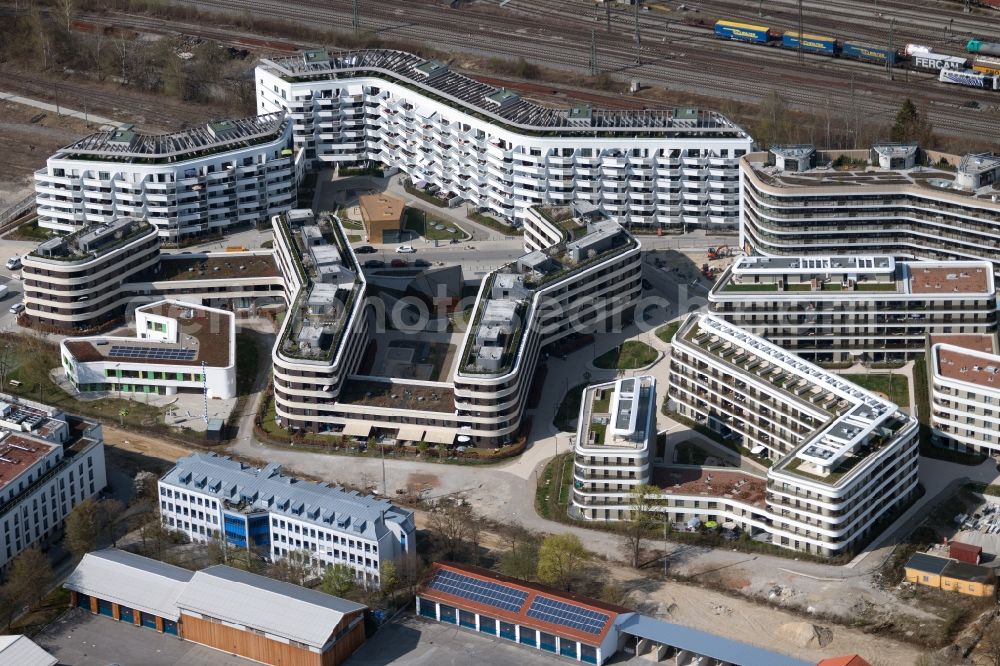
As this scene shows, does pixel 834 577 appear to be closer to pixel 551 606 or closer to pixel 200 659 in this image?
pixel 551 606

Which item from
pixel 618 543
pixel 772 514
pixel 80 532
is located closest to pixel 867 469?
pixel 772 514

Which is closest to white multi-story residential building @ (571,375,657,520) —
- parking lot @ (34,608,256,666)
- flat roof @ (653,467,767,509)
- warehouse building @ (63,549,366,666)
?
flat roof @ (653,467,767,509)

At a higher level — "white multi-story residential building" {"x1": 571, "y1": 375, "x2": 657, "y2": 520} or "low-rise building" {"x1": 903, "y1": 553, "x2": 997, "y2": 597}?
"white multi-story residential building" {"x1": 571, "y1": 375, "x2": 657, "y2": 520}

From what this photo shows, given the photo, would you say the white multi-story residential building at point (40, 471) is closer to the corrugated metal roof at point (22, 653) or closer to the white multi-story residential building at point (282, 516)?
the white multi-story residential building at point (282, 516)

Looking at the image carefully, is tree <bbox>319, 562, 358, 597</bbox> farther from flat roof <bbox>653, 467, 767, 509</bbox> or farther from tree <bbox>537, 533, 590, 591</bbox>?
flat roof <bbox>653, 467, 767, 509</bbox>

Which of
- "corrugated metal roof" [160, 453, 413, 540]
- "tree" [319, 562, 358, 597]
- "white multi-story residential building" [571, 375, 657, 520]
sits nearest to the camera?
"tree" [319, 562, 358, 597]

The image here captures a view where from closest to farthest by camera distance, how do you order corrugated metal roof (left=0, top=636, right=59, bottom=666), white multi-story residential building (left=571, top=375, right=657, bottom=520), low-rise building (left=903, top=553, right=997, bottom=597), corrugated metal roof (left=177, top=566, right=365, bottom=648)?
corrugated metal roof (left=0, top=636, right=59, bottom=666), corrugated metal roof (left=177, top=566, right=365, bottom=648), low-rise building (left=903, top=553, right=997, bottom=597), white multi-story residential building (left=571, top=375, right=657, bottom=520)
